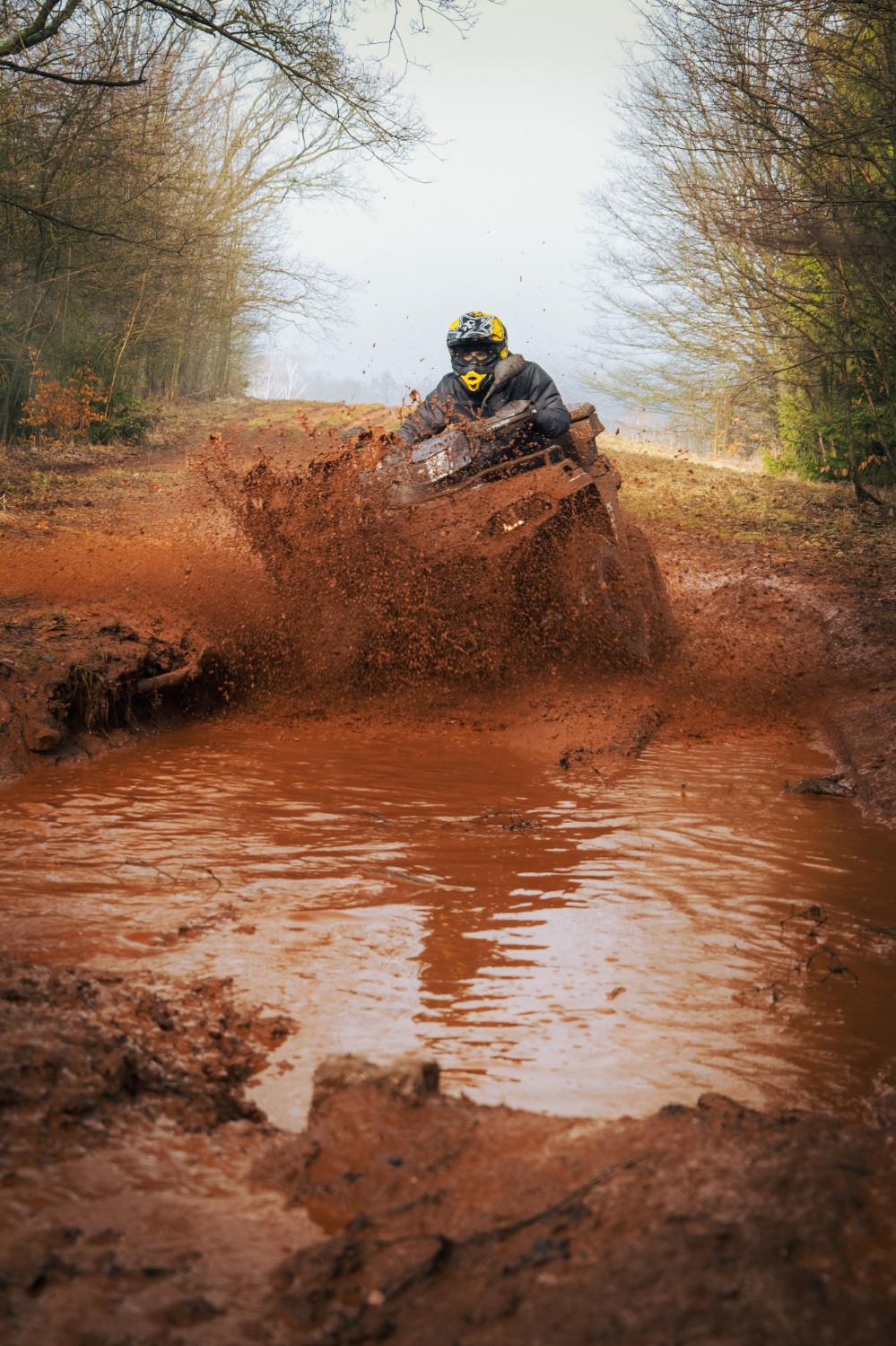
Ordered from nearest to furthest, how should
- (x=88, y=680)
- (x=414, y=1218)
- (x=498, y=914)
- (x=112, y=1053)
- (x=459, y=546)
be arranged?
1. (x=414, y=1218)
2. (x=112, y=1053)
3. (x=498, y=914)
4. (x=88, y=680)
5. (x=459, y=546)

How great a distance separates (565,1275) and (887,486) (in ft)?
46.1

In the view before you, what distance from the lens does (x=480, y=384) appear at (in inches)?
314

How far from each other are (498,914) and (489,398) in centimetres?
536

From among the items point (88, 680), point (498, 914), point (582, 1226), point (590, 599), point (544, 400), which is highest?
point (544, 400)

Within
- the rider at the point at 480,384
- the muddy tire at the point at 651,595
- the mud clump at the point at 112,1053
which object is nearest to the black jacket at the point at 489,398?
the rider at the point at 480,384

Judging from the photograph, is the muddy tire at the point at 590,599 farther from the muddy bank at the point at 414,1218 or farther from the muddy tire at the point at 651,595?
the muddy bank at the point at 414,1218

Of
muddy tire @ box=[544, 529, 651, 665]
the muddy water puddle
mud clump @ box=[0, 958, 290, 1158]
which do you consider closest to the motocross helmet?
muddy tire @ box=[544, 529, 651, 665]

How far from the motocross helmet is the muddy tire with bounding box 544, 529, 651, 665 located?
163 cm

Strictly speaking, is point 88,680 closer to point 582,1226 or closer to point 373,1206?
point 373,1206

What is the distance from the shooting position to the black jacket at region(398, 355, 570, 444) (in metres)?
7.90

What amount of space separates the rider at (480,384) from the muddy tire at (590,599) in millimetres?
1035

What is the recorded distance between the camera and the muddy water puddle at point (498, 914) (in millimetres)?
2775

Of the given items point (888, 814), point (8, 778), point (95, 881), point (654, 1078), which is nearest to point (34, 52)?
point (8, 778)

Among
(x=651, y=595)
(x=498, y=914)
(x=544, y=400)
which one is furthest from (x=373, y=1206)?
(x=544, y=400)
